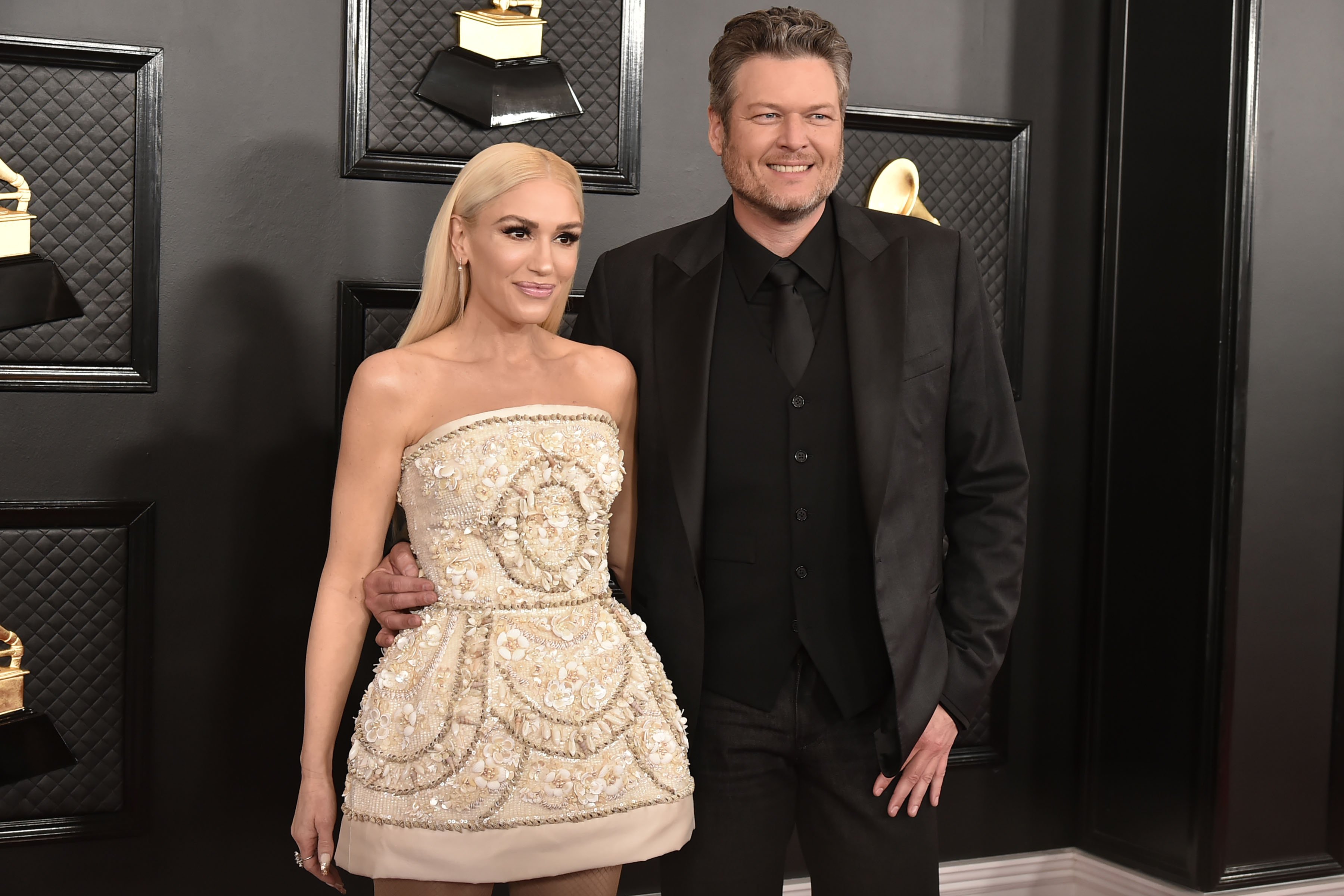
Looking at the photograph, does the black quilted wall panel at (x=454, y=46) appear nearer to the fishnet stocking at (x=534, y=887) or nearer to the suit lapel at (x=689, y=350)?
the suit lapel at (x=689, y=350)

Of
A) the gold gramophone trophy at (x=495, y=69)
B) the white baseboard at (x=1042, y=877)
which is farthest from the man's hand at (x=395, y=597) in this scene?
the white baseboard at (x=1042, y=877)

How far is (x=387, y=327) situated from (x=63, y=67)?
0.83m

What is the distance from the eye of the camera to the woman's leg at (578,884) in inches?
69.1

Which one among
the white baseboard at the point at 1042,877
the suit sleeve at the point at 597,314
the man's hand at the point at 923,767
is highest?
the suit sleeve at the point at 597,314

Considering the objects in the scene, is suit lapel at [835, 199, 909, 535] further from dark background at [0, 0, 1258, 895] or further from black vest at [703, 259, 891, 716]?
dark background at [0, 0, 1258, 895]

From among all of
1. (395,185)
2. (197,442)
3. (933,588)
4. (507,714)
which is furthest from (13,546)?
(933,588)

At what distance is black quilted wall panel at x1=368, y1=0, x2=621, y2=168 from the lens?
2.59m

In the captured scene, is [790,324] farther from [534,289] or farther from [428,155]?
[428,155]

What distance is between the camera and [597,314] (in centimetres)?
207

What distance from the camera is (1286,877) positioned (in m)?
2.91

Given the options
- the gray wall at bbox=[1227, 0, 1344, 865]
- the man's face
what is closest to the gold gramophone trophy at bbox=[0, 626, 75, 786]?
the man's face

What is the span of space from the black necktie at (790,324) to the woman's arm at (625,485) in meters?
0.26

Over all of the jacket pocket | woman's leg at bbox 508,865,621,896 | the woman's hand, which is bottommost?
woman's leg at bbox 508,865,621,896

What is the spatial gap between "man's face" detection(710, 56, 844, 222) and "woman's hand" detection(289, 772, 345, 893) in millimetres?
1144
